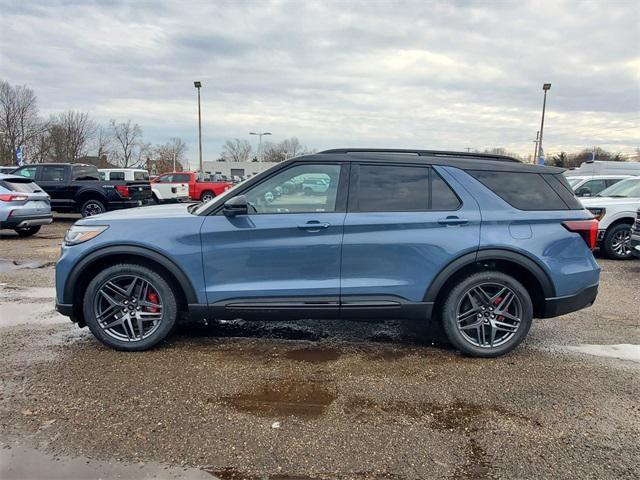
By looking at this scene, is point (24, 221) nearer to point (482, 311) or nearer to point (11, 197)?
point (11, 197)

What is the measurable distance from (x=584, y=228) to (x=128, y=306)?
4122mm

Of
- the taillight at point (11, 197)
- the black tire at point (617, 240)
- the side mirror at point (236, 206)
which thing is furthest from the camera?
the taillight at point (11, 197)

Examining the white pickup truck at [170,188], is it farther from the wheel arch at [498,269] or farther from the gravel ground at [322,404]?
the wheel arch at [498,269]

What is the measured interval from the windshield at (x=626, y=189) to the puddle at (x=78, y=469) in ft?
34.9

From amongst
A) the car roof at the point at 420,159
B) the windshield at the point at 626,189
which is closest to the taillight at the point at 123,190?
the car roof at the point at 420,159

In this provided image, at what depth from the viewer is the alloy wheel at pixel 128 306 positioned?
401cm

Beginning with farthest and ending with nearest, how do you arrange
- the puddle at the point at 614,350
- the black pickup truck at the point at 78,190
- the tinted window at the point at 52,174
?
the tinted window at the point at 52,174
the black pickup truck at the point at 78,190
the puddle at the point at 614,350

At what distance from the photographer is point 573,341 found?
181 inches

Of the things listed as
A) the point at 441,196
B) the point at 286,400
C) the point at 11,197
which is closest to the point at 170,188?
the point at 11,197

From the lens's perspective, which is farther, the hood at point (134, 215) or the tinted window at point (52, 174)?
the tinted window at point (52, 174)

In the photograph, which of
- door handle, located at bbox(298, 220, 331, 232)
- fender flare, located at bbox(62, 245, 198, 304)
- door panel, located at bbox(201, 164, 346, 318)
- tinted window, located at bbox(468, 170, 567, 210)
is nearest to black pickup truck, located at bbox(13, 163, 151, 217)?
fender flare, located at bbox(62, 245, 198, 304)

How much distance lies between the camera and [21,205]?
11.0m

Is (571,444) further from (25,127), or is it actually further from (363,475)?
(25,127)

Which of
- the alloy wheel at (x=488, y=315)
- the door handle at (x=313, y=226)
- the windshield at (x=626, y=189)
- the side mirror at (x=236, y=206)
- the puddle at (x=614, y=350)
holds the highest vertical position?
the windshield at (x=626, y=189)
